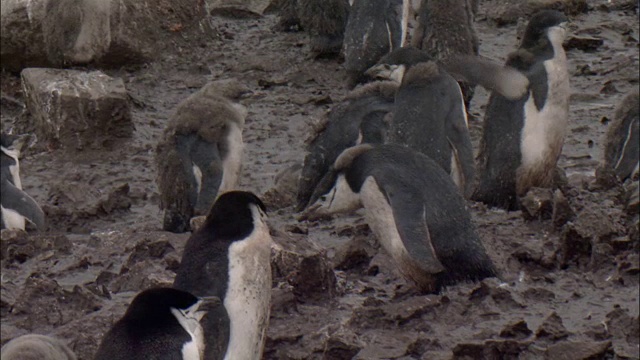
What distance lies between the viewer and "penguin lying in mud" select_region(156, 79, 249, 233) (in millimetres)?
7008

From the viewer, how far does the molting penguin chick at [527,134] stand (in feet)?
23.2

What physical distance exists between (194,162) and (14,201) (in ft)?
3.53

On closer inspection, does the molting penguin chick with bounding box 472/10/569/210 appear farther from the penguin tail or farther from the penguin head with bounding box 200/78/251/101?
the penguin head with bounding box 200/78/251/101

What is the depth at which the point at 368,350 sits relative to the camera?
5.15 metres

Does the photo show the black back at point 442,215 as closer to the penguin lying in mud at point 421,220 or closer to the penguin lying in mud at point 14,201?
the penguin lying in mud at point 421,220

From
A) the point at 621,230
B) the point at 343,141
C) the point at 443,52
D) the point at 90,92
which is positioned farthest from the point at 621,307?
the point at 90,92

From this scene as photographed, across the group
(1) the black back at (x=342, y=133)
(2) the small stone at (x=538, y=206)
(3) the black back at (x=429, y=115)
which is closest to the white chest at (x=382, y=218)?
(3) the black back at (x=429, y=115)

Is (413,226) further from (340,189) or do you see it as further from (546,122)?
Result: (546,122)

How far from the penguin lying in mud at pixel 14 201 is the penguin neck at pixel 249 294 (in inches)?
99.9

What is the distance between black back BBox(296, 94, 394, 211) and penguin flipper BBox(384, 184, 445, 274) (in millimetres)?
1373

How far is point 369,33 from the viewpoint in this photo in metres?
9.20

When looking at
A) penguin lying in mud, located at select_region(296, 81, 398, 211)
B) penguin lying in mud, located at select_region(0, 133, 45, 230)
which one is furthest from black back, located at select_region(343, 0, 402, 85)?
penguin lying in mud, located at select_region(0, 133, 45, 230)

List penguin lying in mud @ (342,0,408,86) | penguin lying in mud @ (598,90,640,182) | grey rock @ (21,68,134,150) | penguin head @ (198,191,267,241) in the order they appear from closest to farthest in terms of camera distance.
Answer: penguin head @ (198,191,267,241), penguin lying in mud @ (598,90,640,182), grey rock @ (21,68,134,150), penguin lying in mud @ (342,0,408,86)

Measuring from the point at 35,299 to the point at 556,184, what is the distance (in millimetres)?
2858
